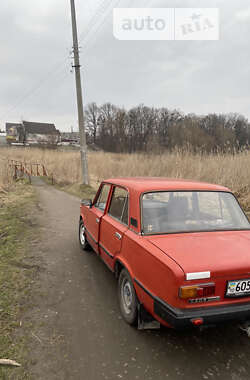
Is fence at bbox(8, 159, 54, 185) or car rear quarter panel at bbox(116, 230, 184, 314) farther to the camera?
fence at bbox(8, 159, 54, 185)

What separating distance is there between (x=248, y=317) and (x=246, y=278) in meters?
0.33

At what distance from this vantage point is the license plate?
2114 millimetres

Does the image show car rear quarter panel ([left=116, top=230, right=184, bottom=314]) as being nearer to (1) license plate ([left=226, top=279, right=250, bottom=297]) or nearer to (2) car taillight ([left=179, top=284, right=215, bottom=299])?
(2) car taillight ([left=179, top=284, right=215, bottom=299])

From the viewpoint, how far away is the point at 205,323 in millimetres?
2018

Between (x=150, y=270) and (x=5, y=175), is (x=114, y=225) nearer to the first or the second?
(x=150, y=270)

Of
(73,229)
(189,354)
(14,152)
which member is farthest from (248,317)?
(14,152)

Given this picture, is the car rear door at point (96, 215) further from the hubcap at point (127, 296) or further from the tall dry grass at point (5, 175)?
the tall dry grass at point (5, 175)

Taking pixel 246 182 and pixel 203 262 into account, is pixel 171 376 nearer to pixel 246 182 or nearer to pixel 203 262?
pixel 203 262

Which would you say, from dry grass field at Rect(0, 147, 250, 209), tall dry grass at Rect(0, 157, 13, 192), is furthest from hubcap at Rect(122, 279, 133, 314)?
tall dry grass at Rect(0, 157, 13, 192)

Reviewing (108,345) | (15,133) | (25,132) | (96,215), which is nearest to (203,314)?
(108,345)

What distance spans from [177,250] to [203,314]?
1.79 ft

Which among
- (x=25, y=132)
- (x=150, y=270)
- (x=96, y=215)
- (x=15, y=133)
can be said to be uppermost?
(x=25, y=132)

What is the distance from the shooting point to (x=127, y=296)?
2.88 m

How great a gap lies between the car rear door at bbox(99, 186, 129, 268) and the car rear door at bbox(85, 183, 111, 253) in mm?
Result: 206
